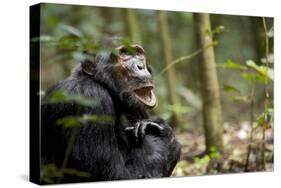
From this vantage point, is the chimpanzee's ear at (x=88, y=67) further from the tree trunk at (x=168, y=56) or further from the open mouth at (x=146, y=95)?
the tree trunk at (x=168, y=56)

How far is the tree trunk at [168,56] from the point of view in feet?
25.7

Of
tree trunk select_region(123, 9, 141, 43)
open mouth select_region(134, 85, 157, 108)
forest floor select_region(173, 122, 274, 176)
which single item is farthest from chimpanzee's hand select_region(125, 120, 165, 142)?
tree trunk select_region(123, 9, 141, 43)

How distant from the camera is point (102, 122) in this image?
17.4ft

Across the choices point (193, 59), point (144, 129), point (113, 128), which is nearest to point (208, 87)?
point (193, 59)

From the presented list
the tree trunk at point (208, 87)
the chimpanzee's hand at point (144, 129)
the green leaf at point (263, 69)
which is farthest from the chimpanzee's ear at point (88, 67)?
the green leaf at point (263, 69)

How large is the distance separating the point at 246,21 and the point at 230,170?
1.97 metres

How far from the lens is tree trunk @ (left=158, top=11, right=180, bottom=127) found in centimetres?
784

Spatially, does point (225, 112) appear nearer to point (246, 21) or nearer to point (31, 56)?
point (246, 21)

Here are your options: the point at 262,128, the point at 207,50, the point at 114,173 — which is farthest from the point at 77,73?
the point at 262,128

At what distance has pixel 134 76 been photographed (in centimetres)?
568

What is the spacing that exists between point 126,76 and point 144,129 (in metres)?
0.57

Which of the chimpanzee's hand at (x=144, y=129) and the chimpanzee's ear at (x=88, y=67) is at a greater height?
the chimpanzee's ear at (x=88, y=67)

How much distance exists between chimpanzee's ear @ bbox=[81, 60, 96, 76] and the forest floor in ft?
6.06

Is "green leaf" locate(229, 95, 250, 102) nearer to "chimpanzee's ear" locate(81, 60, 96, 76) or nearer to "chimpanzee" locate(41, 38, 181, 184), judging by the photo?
"chimpanzee" locate(41, 38, 181, 184)
